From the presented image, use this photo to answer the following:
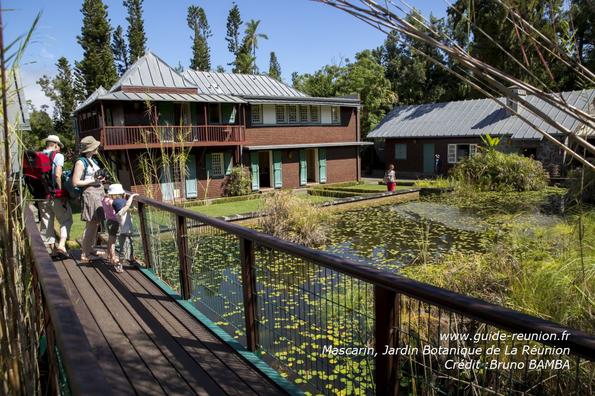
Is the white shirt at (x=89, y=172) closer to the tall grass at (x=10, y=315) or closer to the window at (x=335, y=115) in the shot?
the tall grass at (x=10, y=315)

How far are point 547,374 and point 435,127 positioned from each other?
86.5ft

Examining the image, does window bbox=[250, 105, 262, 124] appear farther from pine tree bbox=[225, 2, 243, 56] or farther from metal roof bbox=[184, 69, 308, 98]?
pine tree bbox=[225, 2, 243, 56]

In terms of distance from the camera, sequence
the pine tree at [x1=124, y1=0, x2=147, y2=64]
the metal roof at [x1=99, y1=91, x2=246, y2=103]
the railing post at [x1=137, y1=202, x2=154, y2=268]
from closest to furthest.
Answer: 1. the railing post at [x1=137, y1=202, x2=154, y2=268]
2. the metal roof at [x1=99, y1=91, x2=246, y2=103]
3. the pine tree at [x1=124, y1=0, x2=147, y2=64]

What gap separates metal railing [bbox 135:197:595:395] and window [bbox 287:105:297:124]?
59.3ft

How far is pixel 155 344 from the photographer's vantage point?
3.29 metres

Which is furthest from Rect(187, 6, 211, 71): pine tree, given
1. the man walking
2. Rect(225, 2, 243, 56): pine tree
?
the man walking

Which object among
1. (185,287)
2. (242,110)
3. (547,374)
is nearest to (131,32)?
(242,110)

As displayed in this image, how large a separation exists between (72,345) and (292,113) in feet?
75.0

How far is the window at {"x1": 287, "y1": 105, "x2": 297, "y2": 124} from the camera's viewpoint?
23.4 m

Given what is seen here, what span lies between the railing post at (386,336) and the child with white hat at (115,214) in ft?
12.5

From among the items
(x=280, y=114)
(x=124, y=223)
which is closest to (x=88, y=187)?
(x=124, y=223)

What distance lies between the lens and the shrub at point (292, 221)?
417 inches

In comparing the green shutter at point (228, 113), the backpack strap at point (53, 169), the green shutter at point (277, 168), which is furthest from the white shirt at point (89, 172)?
the green shutter at point (277, 168)

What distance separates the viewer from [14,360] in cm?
171
